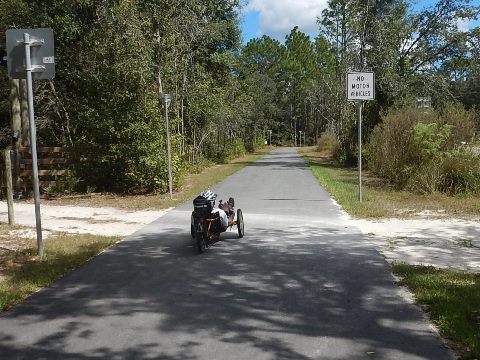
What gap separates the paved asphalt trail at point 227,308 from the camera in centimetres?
401

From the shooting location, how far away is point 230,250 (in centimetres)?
763

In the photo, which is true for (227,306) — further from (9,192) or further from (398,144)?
(398,144)

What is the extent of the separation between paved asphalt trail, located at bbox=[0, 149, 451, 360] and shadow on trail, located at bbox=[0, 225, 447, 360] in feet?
0.03

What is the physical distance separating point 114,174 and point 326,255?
9.89m

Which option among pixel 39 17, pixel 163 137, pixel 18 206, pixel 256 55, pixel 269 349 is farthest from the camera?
pixel 256 55

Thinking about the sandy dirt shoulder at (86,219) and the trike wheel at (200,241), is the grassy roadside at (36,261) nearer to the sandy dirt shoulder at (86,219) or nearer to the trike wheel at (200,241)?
the sandy dirt shoulder at (86,219)

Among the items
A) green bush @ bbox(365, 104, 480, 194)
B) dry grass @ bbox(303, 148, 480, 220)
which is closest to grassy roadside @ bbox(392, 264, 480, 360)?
dry grass @ bbox(303, 148, 480, 220)

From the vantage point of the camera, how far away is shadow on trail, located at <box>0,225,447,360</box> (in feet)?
13.3

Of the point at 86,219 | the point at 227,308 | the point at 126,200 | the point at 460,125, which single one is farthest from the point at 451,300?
the point at 460,125

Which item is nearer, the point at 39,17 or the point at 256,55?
the point at 39,17

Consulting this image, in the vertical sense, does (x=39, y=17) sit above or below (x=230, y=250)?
above

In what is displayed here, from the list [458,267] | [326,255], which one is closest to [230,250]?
[326,255]

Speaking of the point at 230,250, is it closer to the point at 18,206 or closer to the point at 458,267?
the point at 458,267

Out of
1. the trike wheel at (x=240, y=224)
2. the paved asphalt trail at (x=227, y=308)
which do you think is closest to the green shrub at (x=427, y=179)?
the paved asphalt trail at (x=227, y=308)
